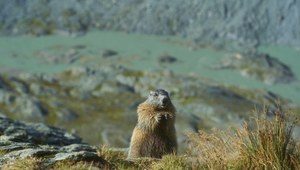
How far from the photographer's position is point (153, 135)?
17.6m

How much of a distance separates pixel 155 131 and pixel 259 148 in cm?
574

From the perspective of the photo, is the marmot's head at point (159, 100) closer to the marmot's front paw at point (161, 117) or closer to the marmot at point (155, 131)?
the marmot at point (155, 131)

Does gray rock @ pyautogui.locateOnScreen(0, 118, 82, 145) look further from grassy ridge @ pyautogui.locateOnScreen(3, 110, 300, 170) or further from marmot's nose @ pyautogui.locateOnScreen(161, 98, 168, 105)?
grassy ridge @ pyautogui.locateOnScreen(3, 110, 300, 170)

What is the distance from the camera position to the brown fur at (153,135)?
56.8 ft

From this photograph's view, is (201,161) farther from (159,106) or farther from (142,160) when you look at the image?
(159,106)

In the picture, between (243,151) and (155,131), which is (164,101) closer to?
(155,131)

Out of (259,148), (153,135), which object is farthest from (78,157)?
(153,135)

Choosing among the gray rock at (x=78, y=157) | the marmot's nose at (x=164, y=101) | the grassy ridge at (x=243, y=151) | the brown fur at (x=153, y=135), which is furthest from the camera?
the marmot's nose at (x=164, y=101)

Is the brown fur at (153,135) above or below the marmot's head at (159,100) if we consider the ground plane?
below

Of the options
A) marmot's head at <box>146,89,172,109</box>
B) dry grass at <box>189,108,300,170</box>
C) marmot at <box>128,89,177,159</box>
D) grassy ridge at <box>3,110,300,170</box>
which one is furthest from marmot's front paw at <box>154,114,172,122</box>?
dry grass at <box>189,108,300,170</box>

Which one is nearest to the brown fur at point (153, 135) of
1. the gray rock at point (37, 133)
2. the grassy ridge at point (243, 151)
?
the grassy ridge at point (243, 151)

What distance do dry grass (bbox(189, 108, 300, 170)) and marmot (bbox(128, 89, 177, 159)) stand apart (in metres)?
4.46

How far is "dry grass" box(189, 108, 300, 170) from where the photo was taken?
39.5 ft

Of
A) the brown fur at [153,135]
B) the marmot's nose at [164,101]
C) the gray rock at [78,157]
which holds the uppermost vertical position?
the marmot's nose at [164,101]
